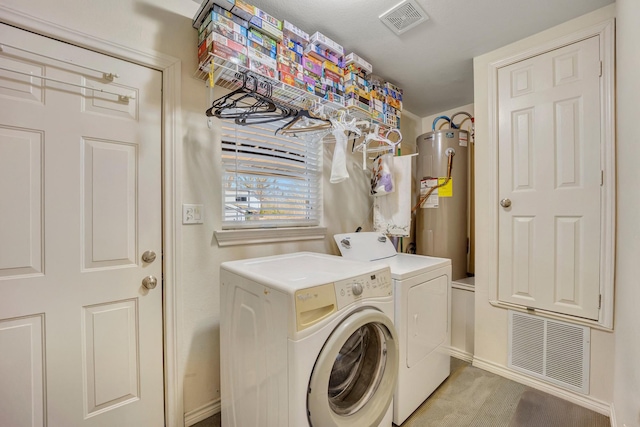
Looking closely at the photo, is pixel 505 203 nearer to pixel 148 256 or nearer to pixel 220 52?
pixel 220 52

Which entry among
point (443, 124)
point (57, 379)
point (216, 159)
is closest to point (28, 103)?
point (216, 159)

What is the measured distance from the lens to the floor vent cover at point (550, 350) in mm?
1693

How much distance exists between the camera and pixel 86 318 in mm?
1255

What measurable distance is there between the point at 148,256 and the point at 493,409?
224cm

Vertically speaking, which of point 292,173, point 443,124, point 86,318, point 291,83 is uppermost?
point 443,124

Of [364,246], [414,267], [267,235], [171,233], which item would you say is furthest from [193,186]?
[414,267]

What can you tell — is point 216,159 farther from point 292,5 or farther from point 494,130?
point 494,130

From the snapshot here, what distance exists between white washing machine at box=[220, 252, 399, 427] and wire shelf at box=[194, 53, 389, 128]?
1.04 meters

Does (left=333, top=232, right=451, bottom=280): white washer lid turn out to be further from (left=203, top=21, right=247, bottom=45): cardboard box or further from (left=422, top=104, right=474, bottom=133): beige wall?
(left=422, top=104, right=474, bottom=133): beige wall

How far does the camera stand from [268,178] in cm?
189

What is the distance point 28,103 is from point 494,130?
8.98 feet

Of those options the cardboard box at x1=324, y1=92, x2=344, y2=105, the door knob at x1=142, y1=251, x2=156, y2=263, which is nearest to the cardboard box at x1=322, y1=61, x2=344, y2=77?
the cardboard box at x1=324, y1=92, x2=344, y2=105

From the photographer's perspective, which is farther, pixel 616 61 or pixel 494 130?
pixel 494 130

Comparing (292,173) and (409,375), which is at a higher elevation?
(292,173)
